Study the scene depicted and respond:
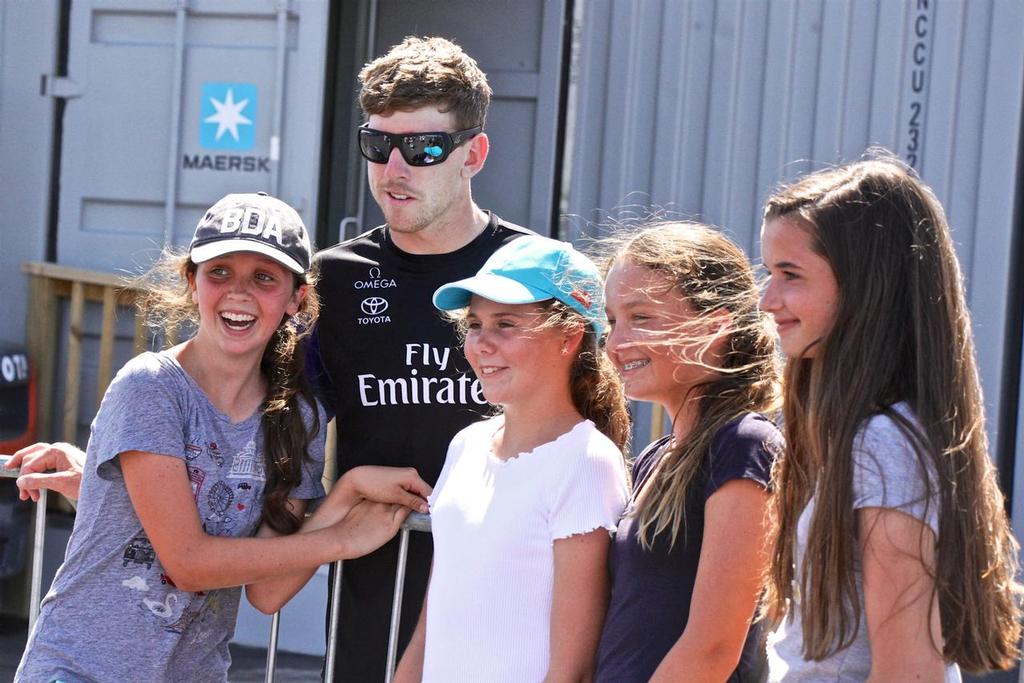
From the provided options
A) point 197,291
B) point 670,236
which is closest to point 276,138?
point 197,291

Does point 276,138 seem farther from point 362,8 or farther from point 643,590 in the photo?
point 643,590

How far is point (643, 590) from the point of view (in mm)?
2008

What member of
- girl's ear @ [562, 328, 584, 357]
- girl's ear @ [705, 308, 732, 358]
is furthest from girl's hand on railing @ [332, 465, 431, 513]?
girl's ear @ [705, 308, 732, 358]

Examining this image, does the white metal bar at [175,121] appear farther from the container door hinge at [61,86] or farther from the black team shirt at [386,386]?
the black team shirt at [386,386]

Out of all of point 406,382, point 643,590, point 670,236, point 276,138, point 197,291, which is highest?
point 276,138

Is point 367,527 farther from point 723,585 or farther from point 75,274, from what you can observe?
point 75,274

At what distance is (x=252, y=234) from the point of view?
2521 millimetres

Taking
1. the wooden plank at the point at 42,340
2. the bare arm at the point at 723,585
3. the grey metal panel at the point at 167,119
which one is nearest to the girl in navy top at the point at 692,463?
the bare arm at the point at 723,585

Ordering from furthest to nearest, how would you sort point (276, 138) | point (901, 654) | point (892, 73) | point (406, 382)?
point (276, 138)
point (892, 73)
point (406, 382)
point (901, 654)

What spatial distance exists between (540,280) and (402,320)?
1.95 feet

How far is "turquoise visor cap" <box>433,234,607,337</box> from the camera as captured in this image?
227cm

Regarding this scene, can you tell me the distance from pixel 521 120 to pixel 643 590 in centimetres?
415

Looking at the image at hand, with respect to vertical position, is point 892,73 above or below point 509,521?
above

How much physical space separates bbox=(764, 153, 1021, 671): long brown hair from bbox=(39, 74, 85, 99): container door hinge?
4.53m
